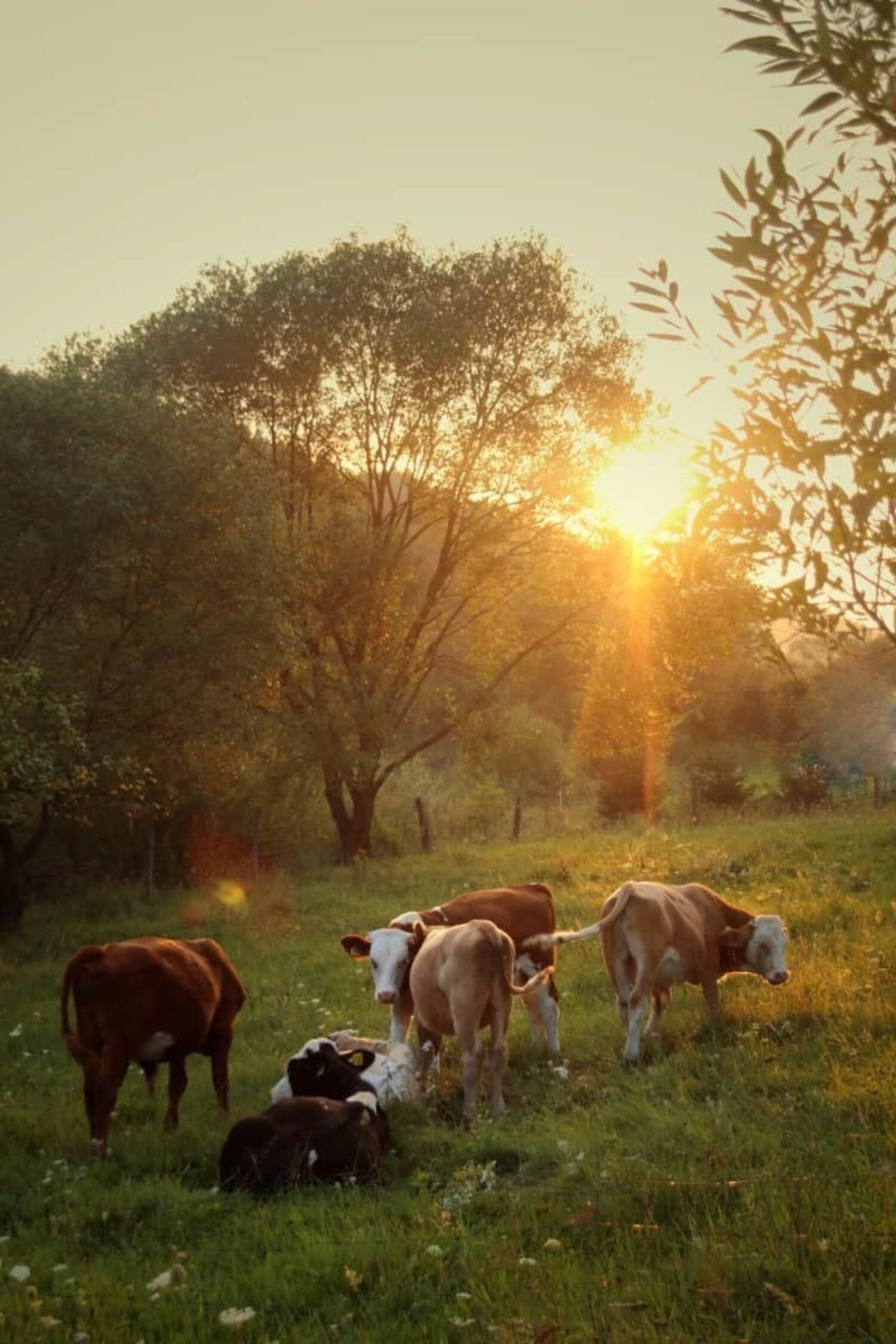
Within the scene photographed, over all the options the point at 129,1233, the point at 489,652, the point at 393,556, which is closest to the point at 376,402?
the point at 393,556

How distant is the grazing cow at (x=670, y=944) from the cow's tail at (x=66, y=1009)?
4.78 m

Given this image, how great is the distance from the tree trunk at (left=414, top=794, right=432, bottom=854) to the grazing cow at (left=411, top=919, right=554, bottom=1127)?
23607mm

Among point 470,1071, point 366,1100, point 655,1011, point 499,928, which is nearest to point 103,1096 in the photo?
point 366,1100

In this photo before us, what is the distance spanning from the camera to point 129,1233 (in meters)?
7.77

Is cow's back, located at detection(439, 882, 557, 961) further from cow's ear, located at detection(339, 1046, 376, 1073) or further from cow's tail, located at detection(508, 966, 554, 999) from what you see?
cow's ear, located at detection(339, 1046, 376, 1073)

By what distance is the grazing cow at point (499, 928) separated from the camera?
1229cm

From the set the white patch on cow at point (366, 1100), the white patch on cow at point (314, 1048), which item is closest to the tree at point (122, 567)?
the white patch on cow at point (314, 1048)

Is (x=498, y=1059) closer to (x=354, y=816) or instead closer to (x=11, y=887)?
(x=11, y=887)

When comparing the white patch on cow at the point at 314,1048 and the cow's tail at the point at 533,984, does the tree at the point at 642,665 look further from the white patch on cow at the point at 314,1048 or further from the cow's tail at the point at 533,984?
the white patch on cow at the point at 314,1048

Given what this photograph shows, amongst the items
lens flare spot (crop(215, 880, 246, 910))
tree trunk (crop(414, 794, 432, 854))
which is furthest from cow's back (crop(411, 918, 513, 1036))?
tree trunk (crop(414, 794, 432, 854))

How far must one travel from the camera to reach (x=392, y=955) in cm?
1227

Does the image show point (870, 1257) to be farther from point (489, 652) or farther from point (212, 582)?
point (489, 652)

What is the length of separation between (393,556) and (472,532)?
2712 mm

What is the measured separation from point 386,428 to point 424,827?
12174 mm
